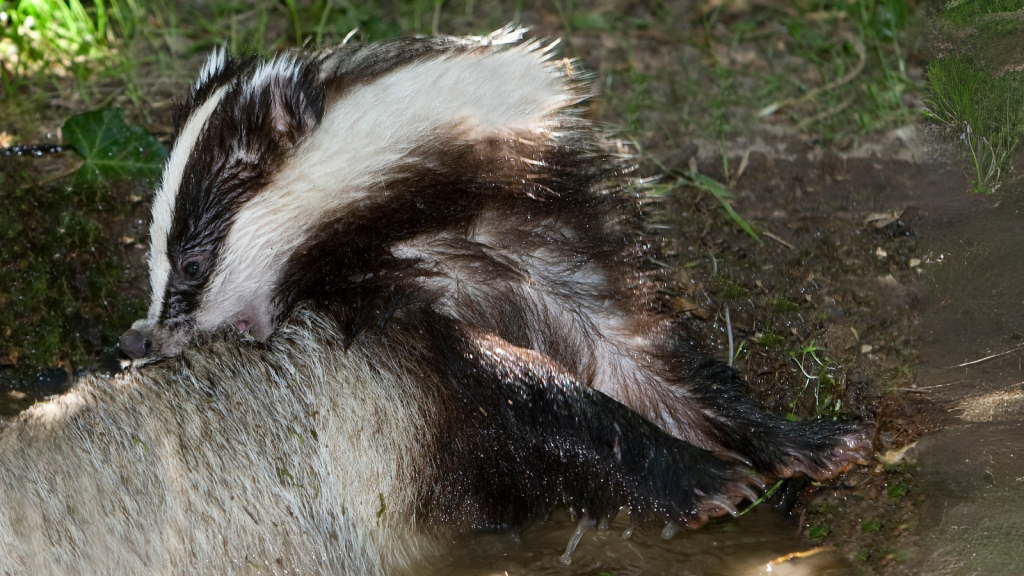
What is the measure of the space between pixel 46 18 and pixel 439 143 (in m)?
3.34

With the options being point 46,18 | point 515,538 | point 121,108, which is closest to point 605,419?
point 515,538

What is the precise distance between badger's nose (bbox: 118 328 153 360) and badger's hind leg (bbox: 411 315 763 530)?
101 cm

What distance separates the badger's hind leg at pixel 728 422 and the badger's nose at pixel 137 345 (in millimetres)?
1547

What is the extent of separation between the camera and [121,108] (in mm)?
4621

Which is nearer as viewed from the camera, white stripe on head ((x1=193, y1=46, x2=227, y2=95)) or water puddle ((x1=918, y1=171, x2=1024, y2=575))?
water puddle ((x1=918, y1=171, x2=1024, y2=575))

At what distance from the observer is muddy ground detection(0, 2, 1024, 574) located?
2.47 meters

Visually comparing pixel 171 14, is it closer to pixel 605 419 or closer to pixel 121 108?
pixel 121 108

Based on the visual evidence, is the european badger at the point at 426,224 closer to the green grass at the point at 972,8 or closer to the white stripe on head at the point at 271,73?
the white stripe on head at the point at 271,73

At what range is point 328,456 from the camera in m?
2.82

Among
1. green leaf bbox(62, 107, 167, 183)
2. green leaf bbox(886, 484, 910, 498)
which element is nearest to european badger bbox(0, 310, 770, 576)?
green leaf bbox(886, 484, 910, 498)

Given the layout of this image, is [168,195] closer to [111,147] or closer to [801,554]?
[111,147]

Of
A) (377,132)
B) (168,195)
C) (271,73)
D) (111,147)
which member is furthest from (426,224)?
(111,147)

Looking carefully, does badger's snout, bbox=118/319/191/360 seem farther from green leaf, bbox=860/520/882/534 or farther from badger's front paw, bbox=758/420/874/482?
green leaf, bbox=860/520/882/534

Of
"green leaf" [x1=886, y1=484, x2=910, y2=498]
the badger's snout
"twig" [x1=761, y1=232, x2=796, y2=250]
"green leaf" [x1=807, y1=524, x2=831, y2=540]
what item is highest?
the badger's snout
